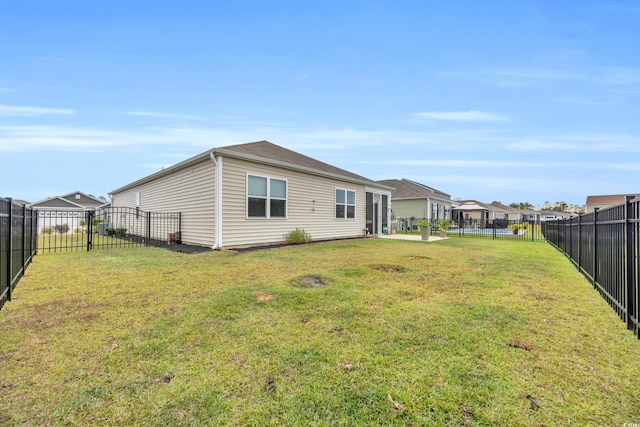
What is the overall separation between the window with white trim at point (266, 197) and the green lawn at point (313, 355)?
5531 mm

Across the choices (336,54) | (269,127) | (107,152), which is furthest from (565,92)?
(107,152)

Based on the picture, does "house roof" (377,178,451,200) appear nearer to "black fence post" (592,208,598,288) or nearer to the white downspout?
the white downspout

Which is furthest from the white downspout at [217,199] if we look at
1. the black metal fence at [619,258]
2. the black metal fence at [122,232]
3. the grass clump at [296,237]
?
the black metal fence at [619,258]

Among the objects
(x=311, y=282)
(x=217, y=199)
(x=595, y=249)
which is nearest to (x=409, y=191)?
(x=217, y=199)

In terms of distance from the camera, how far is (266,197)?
10406mm

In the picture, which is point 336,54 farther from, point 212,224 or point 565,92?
point 565,92

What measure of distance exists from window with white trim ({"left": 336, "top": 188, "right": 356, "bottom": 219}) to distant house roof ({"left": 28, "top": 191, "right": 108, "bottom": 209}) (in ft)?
116

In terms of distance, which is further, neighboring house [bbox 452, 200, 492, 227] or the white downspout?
neighboring house [bbox 452, 200, 492, 227]

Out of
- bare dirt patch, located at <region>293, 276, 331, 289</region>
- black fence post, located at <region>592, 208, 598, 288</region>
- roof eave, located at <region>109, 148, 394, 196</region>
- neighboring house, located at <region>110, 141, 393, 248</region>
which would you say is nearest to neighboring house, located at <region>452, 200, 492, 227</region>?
roof eave, located at <region>109, 148, 394, 196</region>

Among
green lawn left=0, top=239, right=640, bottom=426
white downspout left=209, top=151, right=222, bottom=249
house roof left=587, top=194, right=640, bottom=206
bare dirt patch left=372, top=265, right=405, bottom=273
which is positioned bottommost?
green lawn left=0, top=239, right=640, bottom=426

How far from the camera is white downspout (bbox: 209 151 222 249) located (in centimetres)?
899

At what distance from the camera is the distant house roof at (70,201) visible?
3408cm

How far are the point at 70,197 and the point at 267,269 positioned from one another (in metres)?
45.9

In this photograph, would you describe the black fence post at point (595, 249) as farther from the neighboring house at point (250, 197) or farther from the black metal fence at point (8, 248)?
the neighboring house at point (250, 197)
